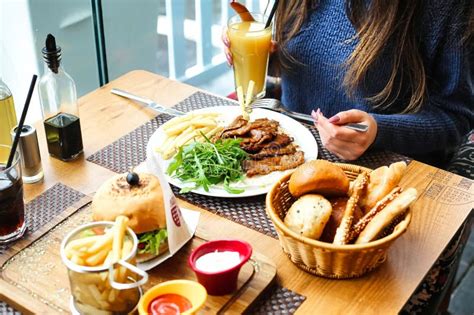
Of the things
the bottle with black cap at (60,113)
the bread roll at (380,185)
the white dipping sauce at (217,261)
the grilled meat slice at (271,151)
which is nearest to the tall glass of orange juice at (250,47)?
the grilled meat slice at (271,151)

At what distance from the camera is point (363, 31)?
158cm

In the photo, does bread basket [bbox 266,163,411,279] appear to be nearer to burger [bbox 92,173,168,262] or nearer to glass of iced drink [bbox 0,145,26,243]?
burger [bbox 92,173,168,262]

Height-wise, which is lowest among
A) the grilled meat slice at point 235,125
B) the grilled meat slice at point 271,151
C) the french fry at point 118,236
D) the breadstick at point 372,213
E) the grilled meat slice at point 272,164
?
the grilled meat slice at point 272,164

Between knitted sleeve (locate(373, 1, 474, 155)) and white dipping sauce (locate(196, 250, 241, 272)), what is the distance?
1.86 ft

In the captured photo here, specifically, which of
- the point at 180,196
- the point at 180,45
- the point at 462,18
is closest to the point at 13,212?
the point at 180,196

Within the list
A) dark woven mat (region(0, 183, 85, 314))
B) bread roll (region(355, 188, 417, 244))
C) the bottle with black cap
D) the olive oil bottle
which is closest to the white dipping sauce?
bread roll (region(355, 188, 417, 244))

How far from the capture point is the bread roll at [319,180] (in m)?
1.09

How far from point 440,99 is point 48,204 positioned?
3.34 feet

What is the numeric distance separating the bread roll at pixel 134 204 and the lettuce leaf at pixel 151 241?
0.01 m

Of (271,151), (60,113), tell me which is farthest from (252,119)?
(60,113)

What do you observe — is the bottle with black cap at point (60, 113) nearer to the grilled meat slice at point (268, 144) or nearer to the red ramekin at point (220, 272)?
the grilled meat slice at point (268, 144)

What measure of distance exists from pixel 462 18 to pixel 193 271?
95 centimetres

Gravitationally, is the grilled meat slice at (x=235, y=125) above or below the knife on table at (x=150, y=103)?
→ above

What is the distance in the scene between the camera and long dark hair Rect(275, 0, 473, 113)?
4.96 ft
